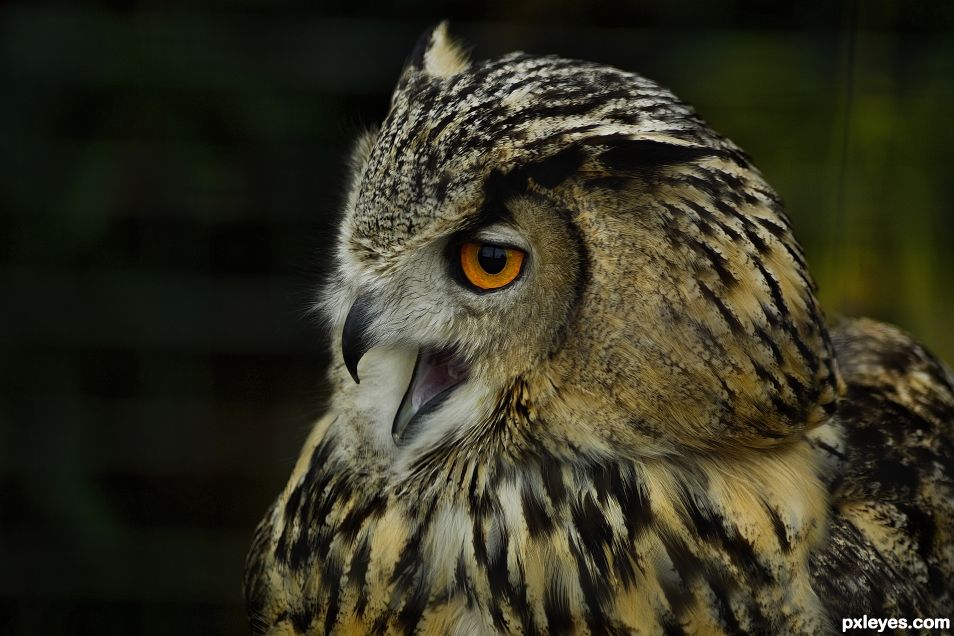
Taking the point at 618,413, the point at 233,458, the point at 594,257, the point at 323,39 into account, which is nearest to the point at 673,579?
the point at 618,413

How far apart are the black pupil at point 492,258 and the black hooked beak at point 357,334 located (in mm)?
136

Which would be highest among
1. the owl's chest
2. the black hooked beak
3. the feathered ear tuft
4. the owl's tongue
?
the feathered ear tuft

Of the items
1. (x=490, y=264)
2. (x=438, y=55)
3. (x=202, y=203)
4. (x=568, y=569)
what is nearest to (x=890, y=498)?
(x=568, y=569)

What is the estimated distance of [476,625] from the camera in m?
0.86

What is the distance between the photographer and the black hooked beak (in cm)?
88

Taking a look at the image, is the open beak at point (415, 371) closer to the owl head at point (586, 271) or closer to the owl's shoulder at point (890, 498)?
the owl head at point (586, 271)

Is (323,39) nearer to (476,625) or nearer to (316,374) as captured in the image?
(316,374)

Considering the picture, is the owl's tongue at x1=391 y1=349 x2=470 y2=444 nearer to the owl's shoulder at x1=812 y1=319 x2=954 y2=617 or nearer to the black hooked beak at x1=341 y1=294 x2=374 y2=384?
the black hooked beak at x1=341 y1=294 x2=374 y2=384

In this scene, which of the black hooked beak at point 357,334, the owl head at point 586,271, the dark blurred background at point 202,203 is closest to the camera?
the owl head at point 586,271

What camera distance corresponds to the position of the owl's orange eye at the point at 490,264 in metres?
0.79

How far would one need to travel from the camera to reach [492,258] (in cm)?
79

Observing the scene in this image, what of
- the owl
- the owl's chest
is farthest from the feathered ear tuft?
the owl's chest

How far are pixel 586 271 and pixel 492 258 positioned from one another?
0.08 m

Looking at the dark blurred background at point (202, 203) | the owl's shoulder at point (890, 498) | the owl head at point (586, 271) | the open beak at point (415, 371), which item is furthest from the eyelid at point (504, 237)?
the dark blurred background at point (202, 203)
